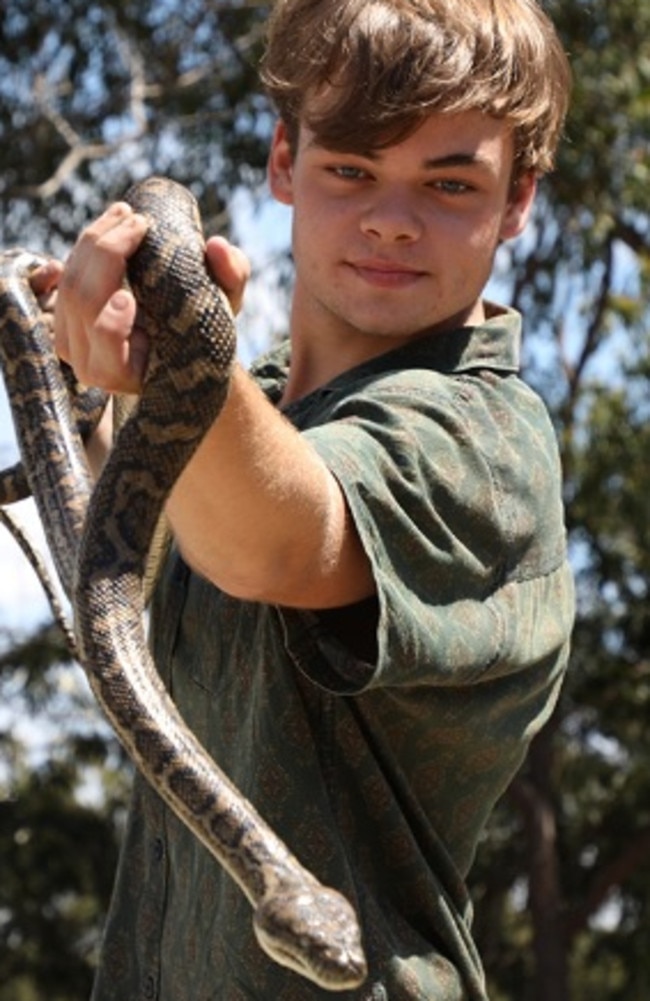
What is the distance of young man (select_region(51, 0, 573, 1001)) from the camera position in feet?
11.3

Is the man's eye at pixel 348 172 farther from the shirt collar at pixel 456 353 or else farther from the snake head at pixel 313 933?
the snake head at pixel 313 933

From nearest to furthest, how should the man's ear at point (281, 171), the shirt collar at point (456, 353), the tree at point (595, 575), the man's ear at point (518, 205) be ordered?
the shirt collar at point (456, 353) → the man's ear at point (518, 205) → the man's ear at point (281, 171) → the tree at point (595, 575)

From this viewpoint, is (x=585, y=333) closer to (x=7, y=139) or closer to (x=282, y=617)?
(x=7, y=139)

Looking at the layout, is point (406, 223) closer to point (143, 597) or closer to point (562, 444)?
point (143, 597)

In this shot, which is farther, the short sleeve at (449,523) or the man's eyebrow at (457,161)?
the man's eyebrow at (457,161)

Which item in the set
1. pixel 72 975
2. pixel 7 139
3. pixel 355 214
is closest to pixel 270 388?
pixel 355 214

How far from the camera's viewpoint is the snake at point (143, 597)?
3.04 m

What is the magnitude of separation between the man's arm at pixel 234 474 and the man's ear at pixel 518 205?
Answer: 1.07m

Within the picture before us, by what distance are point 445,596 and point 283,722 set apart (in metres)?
0.34

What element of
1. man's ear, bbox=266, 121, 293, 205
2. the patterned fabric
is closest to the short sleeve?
the patterned fabric

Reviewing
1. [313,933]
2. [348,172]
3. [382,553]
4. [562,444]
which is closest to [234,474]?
[382,553]

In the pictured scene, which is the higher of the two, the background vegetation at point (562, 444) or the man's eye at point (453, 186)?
the man's eye at point (453, 186)

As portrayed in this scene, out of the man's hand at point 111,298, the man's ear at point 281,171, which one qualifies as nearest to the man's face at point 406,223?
the man's ear at point 281,171

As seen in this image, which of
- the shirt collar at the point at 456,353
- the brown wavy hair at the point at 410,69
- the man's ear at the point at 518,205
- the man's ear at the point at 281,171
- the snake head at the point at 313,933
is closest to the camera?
the snake head at the point at 313,933
